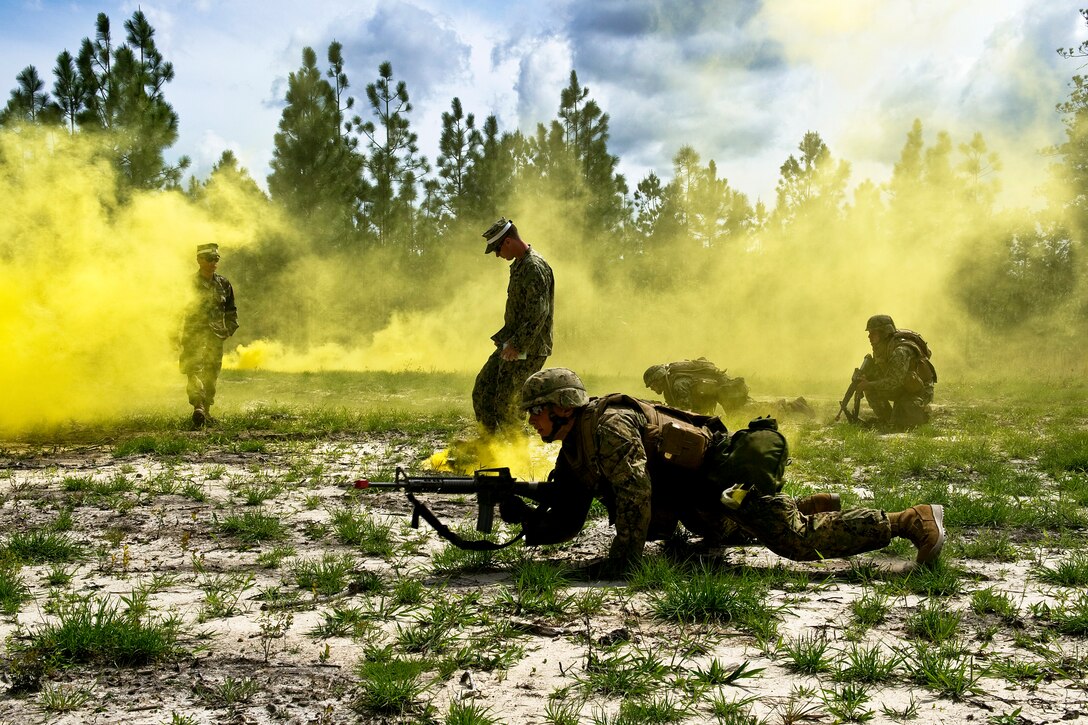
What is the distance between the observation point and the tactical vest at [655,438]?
5.25 meters

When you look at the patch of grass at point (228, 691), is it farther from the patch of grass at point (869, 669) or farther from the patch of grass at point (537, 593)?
the patch of grass at point (869, 669)

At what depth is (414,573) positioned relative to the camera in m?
5.32

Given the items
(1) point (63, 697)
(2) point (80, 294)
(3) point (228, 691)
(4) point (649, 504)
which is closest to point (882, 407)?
(4) point (649, 504)

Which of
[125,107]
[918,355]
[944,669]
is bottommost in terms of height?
[944,669]

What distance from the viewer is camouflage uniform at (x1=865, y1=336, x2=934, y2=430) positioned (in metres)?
12.6

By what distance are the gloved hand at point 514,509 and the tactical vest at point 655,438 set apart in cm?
49

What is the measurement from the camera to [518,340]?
8156mm

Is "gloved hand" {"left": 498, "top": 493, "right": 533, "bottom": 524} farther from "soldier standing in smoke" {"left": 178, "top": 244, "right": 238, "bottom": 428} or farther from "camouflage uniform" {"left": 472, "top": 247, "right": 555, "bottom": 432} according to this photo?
"soldier standing in smoke" {"left": 178, "top": 244, "right": 238, "bottom": 428}

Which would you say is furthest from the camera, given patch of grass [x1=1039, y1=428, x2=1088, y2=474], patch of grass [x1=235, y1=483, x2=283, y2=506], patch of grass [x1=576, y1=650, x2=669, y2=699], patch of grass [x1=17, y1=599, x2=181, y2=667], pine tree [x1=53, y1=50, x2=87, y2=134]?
pine tree [x1=53, y1=50, x2=87, y2=134]

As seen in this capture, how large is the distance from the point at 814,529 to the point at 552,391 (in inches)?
72.5

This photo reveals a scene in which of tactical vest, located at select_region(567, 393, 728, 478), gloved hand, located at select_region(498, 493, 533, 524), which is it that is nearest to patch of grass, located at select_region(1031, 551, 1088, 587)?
tactical vest, located at select_region(567, 393, 728, 478)

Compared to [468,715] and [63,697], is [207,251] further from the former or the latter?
[468,715]

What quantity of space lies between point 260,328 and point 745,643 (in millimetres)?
33670

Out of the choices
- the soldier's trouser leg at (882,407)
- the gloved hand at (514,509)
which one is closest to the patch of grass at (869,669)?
the gloved hand at (514,509)
